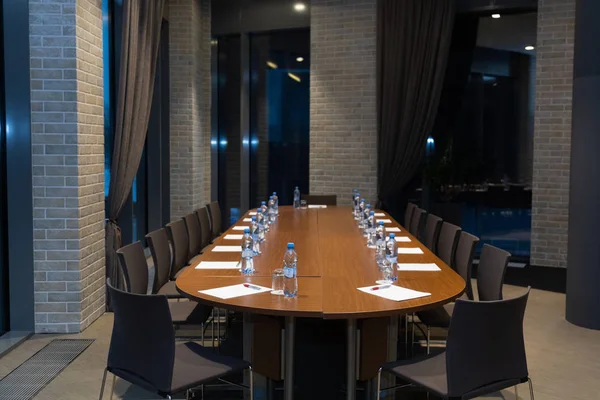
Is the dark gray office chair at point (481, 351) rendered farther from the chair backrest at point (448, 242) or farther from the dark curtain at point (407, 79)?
the dark curtain at point (407, 79)

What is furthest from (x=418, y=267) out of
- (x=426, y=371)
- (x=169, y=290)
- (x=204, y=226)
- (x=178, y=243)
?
(x=204, y=226)

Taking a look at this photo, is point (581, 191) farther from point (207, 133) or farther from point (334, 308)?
point (207, 133)

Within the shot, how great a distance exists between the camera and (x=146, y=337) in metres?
2.91

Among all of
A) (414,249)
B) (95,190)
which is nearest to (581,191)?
(414,249)

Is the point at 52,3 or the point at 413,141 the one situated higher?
the point at 52,3

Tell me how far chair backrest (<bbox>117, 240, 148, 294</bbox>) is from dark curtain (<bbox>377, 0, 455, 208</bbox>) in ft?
17.4

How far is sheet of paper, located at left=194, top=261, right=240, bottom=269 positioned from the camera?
403 centimetres

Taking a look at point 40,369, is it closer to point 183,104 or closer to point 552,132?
point 183,104

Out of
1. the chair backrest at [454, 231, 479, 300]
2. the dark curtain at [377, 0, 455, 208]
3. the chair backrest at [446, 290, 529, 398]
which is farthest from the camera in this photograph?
the dark curtain at [377, 0, 455, 208]

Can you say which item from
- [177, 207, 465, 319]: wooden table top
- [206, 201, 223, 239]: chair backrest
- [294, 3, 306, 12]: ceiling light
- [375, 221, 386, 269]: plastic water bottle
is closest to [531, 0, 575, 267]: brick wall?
[294, 3, 306, 12]: ceiling light

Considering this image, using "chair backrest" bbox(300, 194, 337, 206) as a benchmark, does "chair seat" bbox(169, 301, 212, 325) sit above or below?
below

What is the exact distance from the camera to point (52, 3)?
5.14 meters

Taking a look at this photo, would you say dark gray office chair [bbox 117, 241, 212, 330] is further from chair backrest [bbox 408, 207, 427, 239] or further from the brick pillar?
chair backrest [bbox 408, 207, 427, 239]

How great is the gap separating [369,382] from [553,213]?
5.44 m
